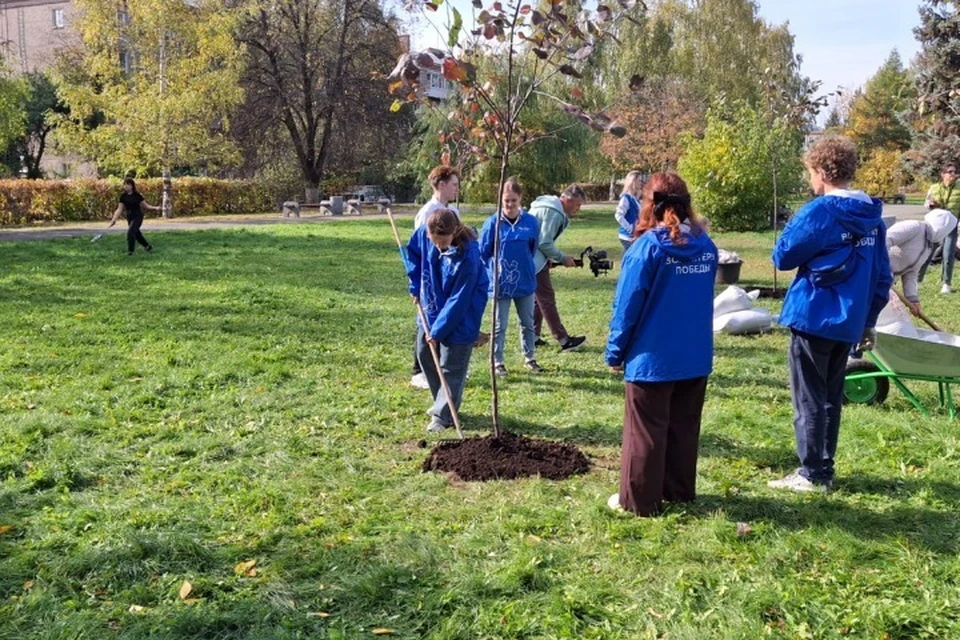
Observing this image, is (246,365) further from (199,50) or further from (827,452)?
(199,50)

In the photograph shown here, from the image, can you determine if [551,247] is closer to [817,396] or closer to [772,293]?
[817,396]

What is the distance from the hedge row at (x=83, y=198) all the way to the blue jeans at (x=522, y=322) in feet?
81.5

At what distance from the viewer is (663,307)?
4215 millimetres

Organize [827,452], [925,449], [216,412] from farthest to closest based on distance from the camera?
[216,412] → [925,449] → [827,452]

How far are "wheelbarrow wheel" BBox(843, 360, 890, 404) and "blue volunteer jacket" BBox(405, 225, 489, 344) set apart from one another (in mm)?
2886

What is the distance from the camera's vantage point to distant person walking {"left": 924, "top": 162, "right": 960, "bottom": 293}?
39.7ft

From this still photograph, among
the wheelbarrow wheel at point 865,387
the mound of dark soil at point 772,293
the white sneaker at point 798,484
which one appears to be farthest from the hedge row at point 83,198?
the white sneaker at point 798,484

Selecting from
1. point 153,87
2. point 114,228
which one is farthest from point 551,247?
point 153,87

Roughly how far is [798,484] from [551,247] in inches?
150

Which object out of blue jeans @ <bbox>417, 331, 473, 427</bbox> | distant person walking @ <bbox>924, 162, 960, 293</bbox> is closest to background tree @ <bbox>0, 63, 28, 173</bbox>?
blue jeans @ <bbox>417, 331, 473, 427</bbox>

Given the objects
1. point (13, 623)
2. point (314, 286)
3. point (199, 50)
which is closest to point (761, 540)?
point (13, 623)

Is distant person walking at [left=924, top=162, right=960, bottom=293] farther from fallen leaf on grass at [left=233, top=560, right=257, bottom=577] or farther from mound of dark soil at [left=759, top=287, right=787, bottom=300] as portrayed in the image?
fallen leaf on grass at [left=233, top=560, right=257, bottom=577]

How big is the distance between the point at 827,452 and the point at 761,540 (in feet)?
3.06

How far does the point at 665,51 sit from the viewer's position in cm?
4100
